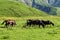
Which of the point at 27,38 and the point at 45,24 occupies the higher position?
the point at 27,38

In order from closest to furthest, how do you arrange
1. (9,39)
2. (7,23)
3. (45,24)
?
(9,39), (7,23), (45,24)

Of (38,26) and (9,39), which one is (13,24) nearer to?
(38,26)

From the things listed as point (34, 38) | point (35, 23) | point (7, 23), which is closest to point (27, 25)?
point (35, 23)

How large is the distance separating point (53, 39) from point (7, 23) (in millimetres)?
13443

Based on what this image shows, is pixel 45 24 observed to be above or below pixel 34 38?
below

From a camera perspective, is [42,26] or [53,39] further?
[42,26]

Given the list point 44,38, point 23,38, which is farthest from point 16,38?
point 44,38

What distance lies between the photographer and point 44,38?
21.0m

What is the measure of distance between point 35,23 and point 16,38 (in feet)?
44.8

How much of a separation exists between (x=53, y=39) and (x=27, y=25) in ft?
45.6

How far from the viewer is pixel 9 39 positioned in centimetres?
2020

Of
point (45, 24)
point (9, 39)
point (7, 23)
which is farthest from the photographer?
point (45, 24)

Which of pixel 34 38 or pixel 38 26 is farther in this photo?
pixel 38 26

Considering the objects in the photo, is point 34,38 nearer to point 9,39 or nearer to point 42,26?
point 9,39
